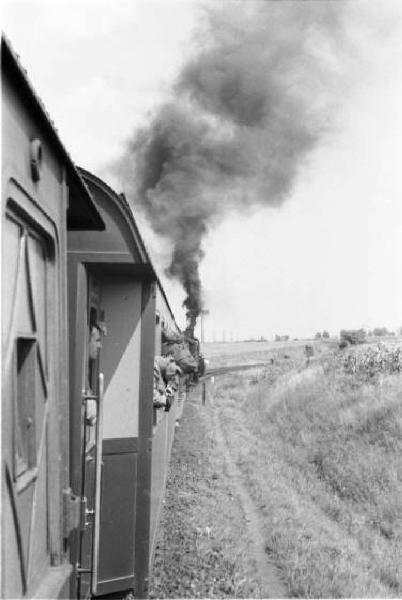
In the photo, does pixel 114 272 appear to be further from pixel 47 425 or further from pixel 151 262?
pixel 47 425

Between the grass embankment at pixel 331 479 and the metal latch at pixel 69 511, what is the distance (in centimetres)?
333

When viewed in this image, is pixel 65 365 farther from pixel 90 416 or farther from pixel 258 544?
pixel 258 544

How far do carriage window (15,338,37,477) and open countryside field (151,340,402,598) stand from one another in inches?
128

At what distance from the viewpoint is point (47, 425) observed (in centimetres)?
267

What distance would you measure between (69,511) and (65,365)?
753mm

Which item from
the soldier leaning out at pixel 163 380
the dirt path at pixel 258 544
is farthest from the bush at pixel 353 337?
the soldier leaning out at pixel 163 380

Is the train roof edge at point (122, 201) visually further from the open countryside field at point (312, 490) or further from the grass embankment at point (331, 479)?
the grass embankment at point (331, 479)

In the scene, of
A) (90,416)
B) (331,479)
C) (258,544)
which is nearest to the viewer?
(90,416)

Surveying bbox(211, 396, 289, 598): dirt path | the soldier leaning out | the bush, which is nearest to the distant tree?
the bush

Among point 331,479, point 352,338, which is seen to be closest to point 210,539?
point 331,479

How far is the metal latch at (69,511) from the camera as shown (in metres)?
2.83

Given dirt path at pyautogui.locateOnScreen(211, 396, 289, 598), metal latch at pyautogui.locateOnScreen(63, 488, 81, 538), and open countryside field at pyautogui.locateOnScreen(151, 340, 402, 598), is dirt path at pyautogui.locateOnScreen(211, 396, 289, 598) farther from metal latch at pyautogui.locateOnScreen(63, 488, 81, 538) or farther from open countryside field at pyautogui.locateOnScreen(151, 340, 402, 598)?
metal latch at pyautogui.locateOnScreen(63, 488, 81, 538)

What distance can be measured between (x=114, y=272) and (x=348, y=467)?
21.9 feet

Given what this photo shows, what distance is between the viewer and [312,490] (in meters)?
9.06
